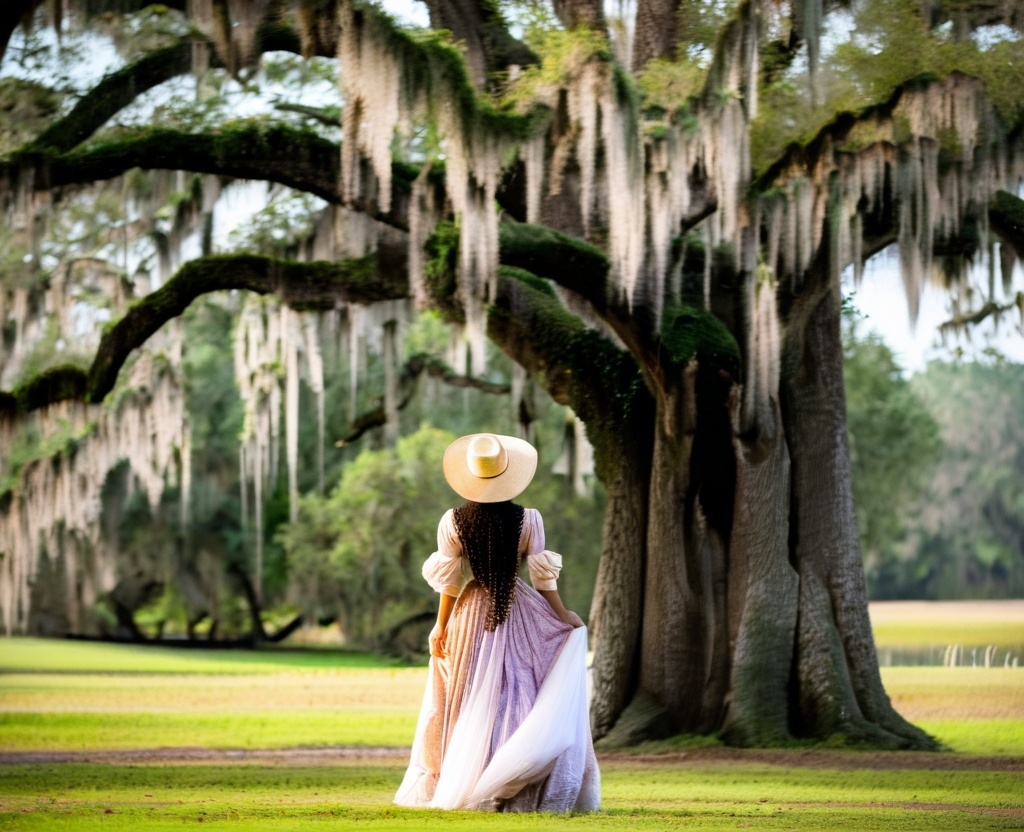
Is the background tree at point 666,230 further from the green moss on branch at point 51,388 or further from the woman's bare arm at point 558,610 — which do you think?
the woman's bare arm at point 558,610

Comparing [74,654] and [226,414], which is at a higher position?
[226,414]

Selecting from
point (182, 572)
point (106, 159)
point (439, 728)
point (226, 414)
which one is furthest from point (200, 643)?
point (439, 728)

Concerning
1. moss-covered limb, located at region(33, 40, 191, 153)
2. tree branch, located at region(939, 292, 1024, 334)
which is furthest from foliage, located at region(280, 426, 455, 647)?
moss-covered limb, located at region(33, 40, 191, 153)

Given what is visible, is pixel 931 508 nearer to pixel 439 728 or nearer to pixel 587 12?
pixel 587 12

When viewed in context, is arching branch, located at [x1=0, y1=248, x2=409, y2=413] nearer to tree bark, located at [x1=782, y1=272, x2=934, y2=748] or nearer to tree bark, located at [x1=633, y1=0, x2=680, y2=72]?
tree bark, located at [x1=633, y1=0, x2=680, y2=72]

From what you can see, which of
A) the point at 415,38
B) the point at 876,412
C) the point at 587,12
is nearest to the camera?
the point at 415,38

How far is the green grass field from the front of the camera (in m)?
8.49

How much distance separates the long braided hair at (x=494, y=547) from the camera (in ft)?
28.8

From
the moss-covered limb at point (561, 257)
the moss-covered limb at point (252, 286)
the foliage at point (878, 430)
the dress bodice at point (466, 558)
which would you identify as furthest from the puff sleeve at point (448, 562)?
the foliage at point (878, 430)

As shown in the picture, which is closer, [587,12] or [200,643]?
[587,12]

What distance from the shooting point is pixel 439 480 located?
113ft

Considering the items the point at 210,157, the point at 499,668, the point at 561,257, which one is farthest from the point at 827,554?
the point at 499,668

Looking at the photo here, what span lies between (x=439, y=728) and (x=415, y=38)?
21.8 ft

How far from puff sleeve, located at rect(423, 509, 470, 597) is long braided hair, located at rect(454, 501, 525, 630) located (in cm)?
4
